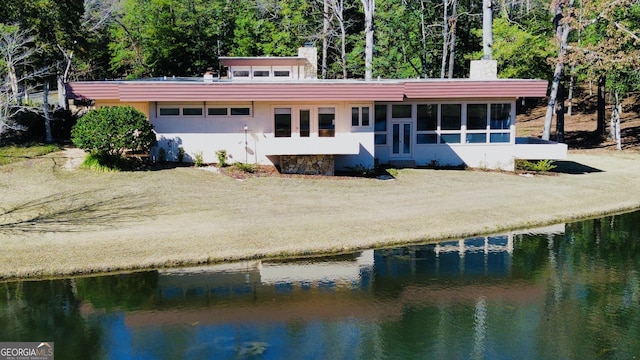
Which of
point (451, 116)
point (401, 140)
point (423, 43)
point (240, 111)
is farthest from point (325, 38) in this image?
point (240, 111)

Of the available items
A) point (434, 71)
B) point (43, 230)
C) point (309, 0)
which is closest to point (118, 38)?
point (309, 0)

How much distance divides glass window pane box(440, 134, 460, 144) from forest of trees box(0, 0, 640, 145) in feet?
27.9

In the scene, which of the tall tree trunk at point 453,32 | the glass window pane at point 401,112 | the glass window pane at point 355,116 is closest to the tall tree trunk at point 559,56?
the tall tree trunk at point 453,32

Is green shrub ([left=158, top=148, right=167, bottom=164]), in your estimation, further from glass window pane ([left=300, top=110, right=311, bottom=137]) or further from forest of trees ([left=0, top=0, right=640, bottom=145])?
forest of trees ([left=0, top=0, right=640, bottom=145])

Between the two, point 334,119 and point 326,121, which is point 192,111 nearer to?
point 326,121

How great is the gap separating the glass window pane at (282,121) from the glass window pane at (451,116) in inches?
253

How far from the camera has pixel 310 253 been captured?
47.9 ft

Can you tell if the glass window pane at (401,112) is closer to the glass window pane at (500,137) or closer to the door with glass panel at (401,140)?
the door with glass panel at (401,140)

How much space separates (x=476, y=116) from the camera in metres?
25.8

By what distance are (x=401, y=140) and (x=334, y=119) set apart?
3.61m

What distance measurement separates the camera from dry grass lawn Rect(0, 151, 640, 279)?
1420 cm

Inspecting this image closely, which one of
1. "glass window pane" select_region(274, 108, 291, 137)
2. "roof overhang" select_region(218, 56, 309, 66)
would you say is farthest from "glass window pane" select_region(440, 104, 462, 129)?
"roof overhang" select_region(218, 56, 309, 66)

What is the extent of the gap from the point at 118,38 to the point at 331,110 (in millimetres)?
32462

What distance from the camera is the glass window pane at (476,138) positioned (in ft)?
85.2
